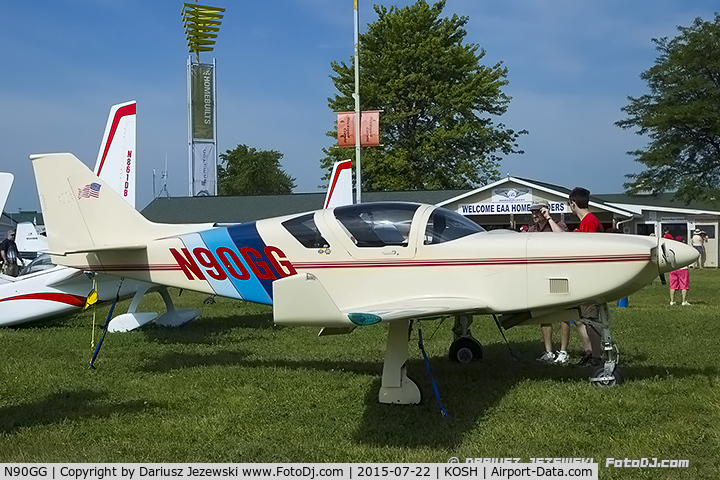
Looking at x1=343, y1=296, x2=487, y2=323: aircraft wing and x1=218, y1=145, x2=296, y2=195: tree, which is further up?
x1=218, y1=145, x2=296, y2=195: tree

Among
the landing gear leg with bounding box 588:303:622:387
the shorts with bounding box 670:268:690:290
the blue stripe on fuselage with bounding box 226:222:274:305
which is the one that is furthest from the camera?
the shorts with bounding box 670:268:690:290

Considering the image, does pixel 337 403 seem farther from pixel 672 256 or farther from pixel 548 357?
pixel 672 256

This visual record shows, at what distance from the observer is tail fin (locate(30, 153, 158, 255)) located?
7812 mm

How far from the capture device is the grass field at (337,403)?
4.57 meters

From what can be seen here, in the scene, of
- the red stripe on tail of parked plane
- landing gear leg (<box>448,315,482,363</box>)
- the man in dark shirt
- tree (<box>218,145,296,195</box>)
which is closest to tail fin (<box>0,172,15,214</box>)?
landing gear leg (<box>448,315,482,363</box>)

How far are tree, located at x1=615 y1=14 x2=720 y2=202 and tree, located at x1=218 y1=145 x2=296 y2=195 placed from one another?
53924 millimetres

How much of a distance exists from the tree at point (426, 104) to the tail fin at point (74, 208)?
3446cm

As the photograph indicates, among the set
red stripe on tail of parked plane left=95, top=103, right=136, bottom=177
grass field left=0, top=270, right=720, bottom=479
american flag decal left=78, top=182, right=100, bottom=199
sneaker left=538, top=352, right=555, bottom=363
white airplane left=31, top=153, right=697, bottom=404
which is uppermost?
red stripe on tail of parked plane left=95, top=103, right=136, bottom=177

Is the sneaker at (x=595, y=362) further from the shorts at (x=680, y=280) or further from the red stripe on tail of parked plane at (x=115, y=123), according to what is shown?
the red stripe on tail of parked plane at (x=115, y=123)

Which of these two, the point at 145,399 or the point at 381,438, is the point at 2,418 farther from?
the point at 381,438

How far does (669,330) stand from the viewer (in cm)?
962

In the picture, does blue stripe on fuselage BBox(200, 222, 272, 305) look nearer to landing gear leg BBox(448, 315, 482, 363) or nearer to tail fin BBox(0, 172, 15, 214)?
landing gear leg BBox(448, 315, 482, 363)

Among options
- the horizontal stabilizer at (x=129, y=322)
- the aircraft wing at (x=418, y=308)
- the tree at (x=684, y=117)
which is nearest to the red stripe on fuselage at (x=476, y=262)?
the aircraft wing at (x=418, y=308)
